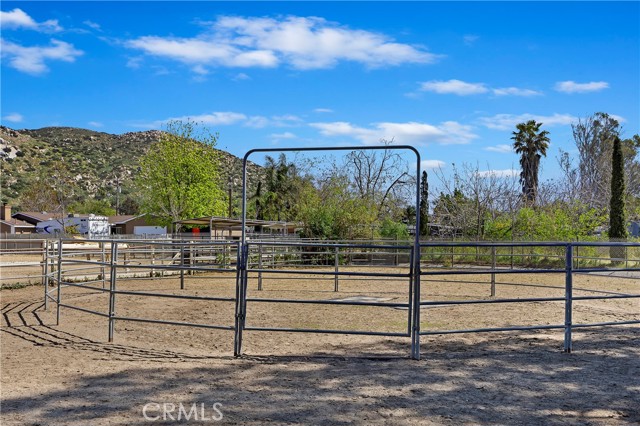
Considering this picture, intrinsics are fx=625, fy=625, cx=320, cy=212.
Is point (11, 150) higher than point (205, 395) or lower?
higher

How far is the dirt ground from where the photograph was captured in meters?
5.10

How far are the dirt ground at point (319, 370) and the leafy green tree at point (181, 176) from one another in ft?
102

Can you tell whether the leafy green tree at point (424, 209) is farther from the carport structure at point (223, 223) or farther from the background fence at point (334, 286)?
the background fence at point (334, 286)

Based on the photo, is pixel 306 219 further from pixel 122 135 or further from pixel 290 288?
pixel 122 135

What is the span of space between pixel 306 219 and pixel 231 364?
882 inches

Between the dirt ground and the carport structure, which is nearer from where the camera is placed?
the dirt ground

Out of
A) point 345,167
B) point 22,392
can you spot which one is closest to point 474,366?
point 22,392

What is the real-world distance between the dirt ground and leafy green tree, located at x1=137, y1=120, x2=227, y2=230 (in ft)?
102

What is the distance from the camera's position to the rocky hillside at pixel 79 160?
76.1m

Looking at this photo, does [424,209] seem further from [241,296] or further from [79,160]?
[79,160]

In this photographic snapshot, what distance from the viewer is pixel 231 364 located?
6.79 meters

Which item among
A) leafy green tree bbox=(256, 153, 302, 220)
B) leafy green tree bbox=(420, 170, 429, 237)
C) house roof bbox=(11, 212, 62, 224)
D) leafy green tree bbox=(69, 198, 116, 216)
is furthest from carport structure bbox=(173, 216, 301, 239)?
leafy green tree bbox=(69, 198, 116, 216)

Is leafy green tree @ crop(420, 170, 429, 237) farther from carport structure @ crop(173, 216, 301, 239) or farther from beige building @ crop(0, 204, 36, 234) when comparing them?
beige building @ crop(0, 204, 36, 234)

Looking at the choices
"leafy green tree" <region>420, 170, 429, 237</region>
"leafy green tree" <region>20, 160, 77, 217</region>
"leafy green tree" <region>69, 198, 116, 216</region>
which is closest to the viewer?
"leafy green tree" <region>420, 170, 429, 237</region>
